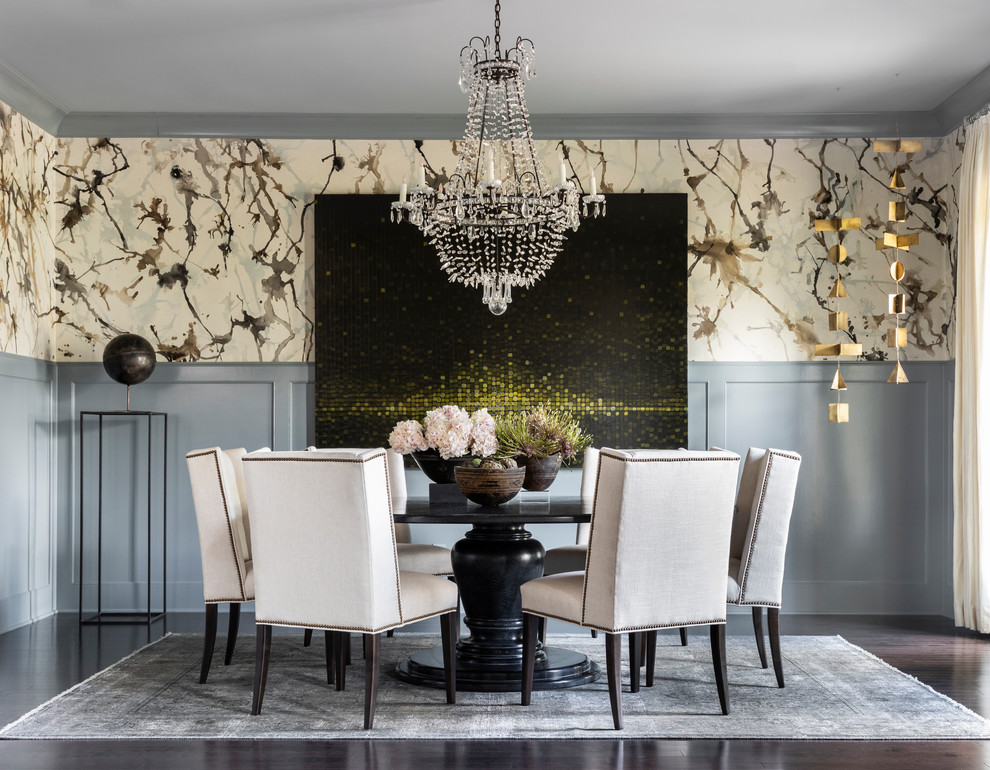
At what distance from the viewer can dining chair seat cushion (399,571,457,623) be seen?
3328mm

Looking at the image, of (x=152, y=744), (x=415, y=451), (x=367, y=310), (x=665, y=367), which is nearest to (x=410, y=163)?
(x=367, y=310)

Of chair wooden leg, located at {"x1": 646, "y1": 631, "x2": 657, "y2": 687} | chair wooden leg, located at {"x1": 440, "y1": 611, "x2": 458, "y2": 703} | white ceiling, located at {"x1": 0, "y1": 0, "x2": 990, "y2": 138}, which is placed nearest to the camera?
chair wooden leg, located at {"x1": 440, "y1": 611, "x2": 458, "y2": 703}

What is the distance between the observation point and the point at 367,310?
5.52 m

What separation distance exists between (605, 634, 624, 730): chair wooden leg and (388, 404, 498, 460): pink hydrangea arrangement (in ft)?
2.84

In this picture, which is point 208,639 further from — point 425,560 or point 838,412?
point 838,412

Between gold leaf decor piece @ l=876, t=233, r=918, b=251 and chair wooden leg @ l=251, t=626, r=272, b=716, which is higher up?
gold leaf decor piece @ l=876, t=233, r=918, b=251

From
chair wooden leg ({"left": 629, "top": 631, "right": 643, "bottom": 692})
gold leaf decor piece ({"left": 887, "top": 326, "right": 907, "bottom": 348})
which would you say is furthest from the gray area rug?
gold leaf decor piece ({"left": 887, "top": 326, "right": 907, "bottom": 348})

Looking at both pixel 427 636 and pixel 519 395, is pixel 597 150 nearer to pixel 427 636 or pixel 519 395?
pixel 519 395

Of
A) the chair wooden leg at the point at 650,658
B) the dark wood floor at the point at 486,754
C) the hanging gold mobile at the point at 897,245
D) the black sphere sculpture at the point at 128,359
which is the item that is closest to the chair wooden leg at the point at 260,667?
the dark wood floor at the point at 486,754

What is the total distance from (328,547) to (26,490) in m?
2.78

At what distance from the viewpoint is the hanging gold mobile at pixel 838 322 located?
539cm

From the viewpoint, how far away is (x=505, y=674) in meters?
3.74

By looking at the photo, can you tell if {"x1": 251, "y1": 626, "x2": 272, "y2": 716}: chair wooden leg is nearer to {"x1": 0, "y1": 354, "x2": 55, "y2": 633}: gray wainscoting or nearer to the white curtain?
{"x1": 0, "y1": 354, "x2": 55, "y2": 633}: gray wainscoting

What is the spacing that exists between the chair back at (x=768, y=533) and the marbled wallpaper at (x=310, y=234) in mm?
1895
